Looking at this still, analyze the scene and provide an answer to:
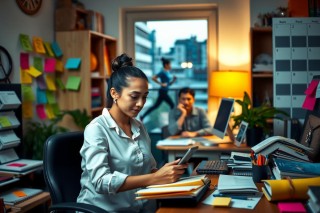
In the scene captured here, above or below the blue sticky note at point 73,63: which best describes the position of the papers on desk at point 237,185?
below

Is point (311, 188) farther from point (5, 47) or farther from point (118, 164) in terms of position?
point (5, 47)

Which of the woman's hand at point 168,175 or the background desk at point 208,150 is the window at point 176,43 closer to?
the background desk at point 208,150

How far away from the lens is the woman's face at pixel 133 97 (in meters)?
1.80

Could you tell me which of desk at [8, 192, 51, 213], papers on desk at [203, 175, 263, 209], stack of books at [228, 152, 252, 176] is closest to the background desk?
stack of books at [228, 152, 252, 176]

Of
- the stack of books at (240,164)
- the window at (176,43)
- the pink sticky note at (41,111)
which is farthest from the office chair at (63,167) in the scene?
the window at (176,43)

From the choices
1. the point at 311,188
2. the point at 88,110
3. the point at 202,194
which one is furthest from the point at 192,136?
the point at 311,188

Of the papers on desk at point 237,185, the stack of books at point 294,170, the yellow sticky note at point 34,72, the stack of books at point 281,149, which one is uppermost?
the yellow sticky note at point 34,72

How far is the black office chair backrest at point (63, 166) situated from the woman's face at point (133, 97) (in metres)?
0.29

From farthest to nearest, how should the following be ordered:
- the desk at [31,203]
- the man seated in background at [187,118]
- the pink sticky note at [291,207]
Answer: the man seated in background at [187,118], the desk at [31,203], the pink sticky note at [291,207]

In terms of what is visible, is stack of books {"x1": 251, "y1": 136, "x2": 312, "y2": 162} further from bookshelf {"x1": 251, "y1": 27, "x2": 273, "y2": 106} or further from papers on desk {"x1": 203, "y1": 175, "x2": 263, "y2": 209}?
bookshelf {"x1": 251, "y1": 27, "x2": 273, "y2": 106}

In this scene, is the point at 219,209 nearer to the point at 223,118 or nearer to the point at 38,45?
the point at 223,118

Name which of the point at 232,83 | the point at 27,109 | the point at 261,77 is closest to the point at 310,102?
the point at 232,83

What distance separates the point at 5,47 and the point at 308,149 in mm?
2321

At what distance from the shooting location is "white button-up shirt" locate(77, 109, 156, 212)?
162 cm
